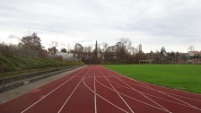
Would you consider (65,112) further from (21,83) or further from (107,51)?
(107,51)

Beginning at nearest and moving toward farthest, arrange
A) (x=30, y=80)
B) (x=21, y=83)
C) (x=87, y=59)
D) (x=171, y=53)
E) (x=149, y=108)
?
1. (x=149, y=108)
2. (x=21, y=83)
3. (x=30, y=80)
4. (x=87, y=59)
5. (x=171, y=53)

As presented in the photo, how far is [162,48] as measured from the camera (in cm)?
16475

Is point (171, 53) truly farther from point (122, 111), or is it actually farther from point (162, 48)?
point (122, 111)

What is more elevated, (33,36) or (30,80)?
(33,36)

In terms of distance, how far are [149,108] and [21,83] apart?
34.5ft

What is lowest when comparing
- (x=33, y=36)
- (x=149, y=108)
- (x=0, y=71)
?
(x=149, y=108)

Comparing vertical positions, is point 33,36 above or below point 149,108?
above

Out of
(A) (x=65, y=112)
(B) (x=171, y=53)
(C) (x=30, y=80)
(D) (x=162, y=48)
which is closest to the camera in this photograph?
(A) (x=65, y=112)

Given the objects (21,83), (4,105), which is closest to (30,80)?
(21,83)

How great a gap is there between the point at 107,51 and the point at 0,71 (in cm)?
11143

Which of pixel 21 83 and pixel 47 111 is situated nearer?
pixel 47 111

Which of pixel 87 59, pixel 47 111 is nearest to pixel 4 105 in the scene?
pixel 47 111

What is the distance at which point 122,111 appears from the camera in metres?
9.70

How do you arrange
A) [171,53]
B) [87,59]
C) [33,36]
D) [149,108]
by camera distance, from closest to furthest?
[149,108], [33,36], [87,59], [171,53]
